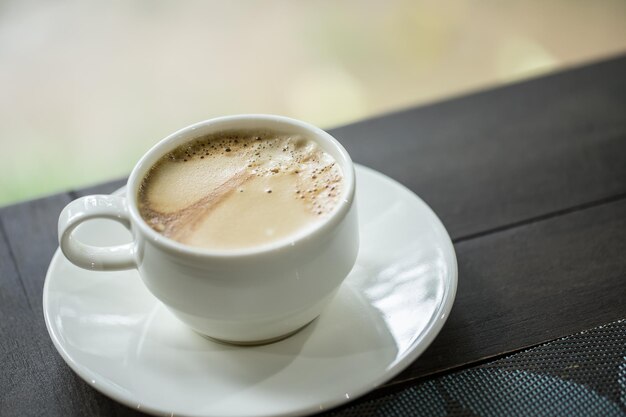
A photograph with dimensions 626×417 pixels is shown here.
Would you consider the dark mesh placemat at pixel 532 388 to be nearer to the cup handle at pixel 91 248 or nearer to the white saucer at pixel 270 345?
the white saucer at pixel 270 345

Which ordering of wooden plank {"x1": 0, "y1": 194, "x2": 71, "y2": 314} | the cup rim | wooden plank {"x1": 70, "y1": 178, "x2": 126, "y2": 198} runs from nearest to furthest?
the cup rim → wooden plank {"x1": 0, "y1": 194, "x2": 71, "y2": 314} → wooden plank {"x1": 70, "y1": 178, "x2": 126, "y2": 198}

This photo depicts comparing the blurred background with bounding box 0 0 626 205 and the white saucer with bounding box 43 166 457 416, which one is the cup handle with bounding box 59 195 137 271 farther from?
the blurred background with bounding box 0 0 626 205

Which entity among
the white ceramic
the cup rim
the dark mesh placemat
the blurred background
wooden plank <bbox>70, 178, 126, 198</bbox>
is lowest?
the blurred background

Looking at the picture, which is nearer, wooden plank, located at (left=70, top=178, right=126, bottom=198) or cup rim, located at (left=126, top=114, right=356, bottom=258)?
cup rim, located at (left=126, top=114, right=356, bottom=258)

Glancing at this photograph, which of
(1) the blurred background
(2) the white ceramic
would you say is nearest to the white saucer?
(2) the white ceramic

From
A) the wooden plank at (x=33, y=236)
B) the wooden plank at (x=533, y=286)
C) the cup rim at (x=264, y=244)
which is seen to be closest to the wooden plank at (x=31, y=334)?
the wooden plank at (x=33, y=236)

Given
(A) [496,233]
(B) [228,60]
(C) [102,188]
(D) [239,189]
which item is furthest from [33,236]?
(B) [228,60]

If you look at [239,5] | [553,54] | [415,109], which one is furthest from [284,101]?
[415,109]
